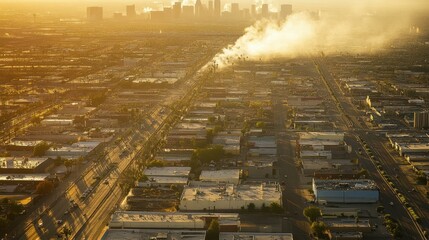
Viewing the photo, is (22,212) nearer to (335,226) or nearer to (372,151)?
(335,226)

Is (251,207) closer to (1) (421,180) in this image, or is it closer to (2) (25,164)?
(1) (421,180)

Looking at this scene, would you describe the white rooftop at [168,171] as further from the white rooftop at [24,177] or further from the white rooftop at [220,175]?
the white rooftop at [24,177]

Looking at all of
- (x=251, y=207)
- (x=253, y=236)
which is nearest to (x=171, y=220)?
(x=253, y=236)

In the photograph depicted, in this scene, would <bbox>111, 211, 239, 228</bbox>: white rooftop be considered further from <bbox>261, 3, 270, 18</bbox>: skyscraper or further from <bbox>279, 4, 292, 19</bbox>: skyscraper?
<bbox>261, 3, 270, 18</bbox>: skyscraper

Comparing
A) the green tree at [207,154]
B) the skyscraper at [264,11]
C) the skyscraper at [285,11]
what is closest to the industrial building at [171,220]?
the green tree at [207,154]

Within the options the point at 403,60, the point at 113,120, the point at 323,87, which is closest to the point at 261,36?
the point at 403,60

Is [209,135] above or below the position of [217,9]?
below
